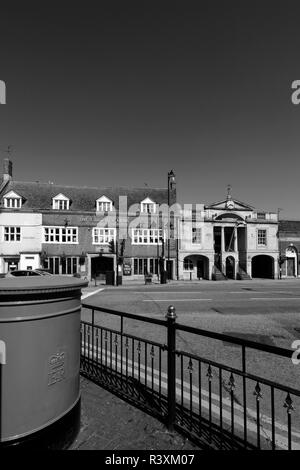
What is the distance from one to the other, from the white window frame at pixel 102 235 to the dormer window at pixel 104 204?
2.23 meters

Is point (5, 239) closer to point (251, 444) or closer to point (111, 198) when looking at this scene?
point (111, 198)

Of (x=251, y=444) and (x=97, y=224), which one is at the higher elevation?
(x=97, y=224)

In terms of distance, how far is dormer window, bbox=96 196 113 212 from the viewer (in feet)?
99.2

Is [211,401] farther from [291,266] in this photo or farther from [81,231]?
[291,266]

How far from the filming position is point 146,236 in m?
30.6

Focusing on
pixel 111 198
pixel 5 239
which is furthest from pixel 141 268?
pixel 5 239

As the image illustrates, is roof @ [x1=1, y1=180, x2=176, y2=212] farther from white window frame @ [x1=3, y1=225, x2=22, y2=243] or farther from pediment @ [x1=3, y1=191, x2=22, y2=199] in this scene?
white window frame @ [x1=3, y1=225, x2=22, y2=243]

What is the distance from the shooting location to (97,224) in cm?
2942

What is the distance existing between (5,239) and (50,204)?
18.6 ft

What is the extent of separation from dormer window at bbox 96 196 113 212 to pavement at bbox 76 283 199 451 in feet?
89.3

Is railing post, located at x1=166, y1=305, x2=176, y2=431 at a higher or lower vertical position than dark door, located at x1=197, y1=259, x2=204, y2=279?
higher

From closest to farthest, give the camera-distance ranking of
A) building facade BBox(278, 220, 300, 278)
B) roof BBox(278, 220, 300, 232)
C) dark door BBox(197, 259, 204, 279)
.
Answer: dark door BBox(197, 259, 204, 279), building facade BBox(278, 220, 300, 278), roof BBox(278, 220, 300, 232)

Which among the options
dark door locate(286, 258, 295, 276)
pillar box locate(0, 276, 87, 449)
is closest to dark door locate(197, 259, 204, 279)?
dark door locate(286, 258, 295, 276)

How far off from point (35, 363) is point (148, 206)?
2933 cm
